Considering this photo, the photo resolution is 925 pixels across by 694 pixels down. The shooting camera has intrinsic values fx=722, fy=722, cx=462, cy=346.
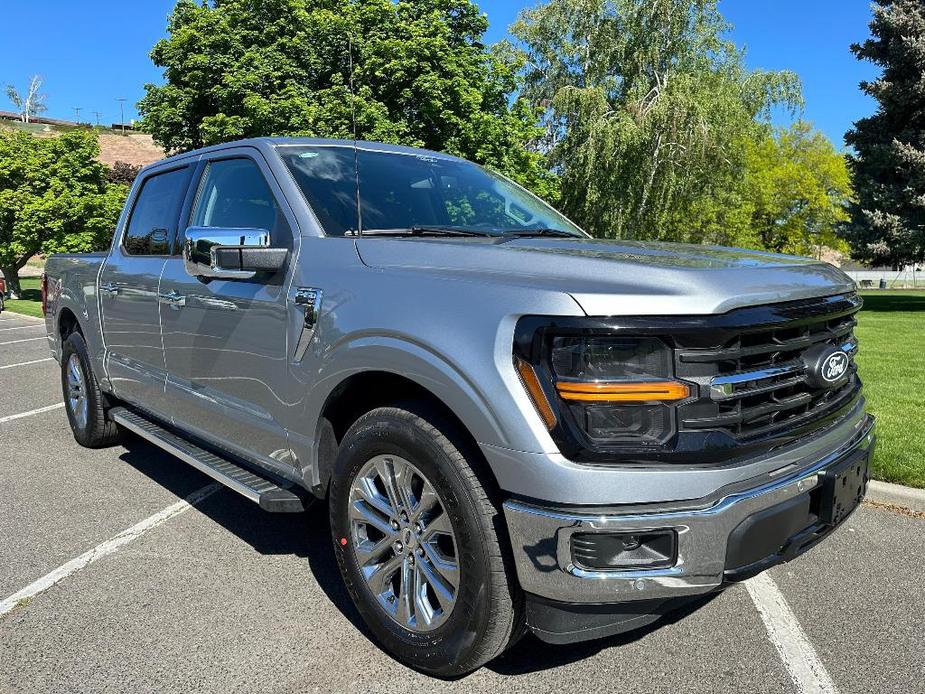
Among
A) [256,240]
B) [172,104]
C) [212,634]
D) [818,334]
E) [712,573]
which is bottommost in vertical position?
[212,634]

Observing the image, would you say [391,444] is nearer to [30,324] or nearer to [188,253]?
[188,253]

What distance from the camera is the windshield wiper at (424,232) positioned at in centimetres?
310

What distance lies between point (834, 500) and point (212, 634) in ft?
7.86

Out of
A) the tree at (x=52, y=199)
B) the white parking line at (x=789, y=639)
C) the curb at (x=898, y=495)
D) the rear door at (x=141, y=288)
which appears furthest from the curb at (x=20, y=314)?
the white parking line at (x=789, y=639)

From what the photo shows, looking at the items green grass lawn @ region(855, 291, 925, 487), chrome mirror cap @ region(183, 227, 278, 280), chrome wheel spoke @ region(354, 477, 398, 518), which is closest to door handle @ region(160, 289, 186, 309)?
chrome mirror cap @ region(183, 227, 278, 280)

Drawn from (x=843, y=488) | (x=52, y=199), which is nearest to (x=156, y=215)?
(x=843, y=488)

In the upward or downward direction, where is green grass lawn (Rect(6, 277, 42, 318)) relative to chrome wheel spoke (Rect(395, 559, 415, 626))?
downward

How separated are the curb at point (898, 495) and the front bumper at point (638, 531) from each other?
8.85ft

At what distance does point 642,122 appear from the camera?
22.5m

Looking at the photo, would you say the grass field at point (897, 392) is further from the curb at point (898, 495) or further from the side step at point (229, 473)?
the side step at point (229, 473)

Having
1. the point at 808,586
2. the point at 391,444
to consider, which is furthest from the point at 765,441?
the point at 808,586

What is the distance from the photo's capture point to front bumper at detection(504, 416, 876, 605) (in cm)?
205

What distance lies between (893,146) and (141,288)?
2431cm

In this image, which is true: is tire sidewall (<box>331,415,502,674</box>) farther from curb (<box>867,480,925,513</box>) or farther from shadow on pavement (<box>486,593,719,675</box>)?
curb (<box>867,480,925,513</box>)
